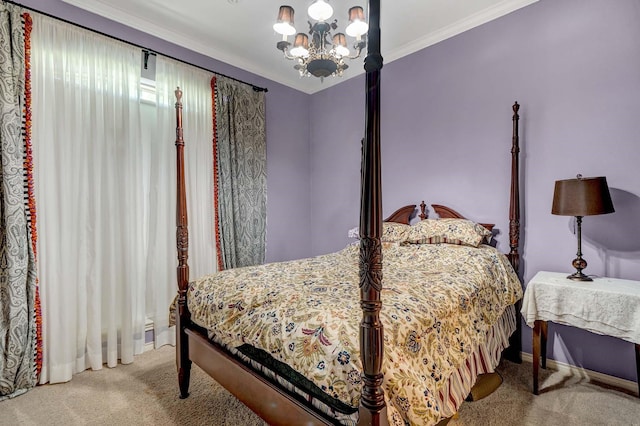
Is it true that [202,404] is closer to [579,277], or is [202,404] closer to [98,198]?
[98,198]

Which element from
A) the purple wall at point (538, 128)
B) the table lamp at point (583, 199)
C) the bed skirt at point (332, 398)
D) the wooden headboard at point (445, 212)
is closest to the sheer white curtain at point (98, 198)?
the bed skirt at point (332, 398)

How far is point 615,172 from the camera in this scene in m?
2.22

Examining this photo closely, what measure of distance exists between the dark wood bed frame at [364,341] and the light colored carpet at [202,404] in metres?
0.21

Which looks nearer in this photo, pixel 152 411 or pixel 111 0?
pixel 152 411

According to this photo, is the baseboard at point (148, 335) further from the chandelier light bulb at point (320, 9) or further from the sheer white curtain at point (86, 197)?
the chandelier light bulb at point (320, 9)

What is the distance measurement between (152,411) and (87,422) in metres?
0.34

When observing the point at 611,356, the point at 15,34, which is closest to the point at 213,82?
the point at 15,34

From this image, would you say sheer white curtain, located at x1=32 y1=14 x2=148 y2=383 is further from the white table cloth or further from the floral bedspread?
the white table cloth

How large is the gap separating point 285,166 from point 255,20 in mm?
1675

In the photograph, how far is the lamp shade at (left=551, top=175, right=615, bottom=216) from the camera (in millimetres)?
2012

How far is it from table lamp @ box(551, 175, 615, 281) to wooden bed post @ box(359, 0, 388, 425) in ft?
5.90

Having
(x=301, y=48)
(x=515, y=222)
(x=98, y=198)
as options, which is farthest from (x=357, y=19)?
(x=98, y=198)

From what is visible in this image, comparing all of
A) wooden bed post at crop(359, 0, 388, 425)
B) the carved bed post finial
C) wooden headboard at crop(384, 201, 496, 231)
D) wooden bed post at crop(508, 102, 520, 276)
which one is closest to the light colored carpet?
wooden bed post at crop(508, 102, 520, 276)

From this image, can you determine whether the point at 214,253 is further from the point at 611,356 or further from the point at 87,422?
the point at 611,356
